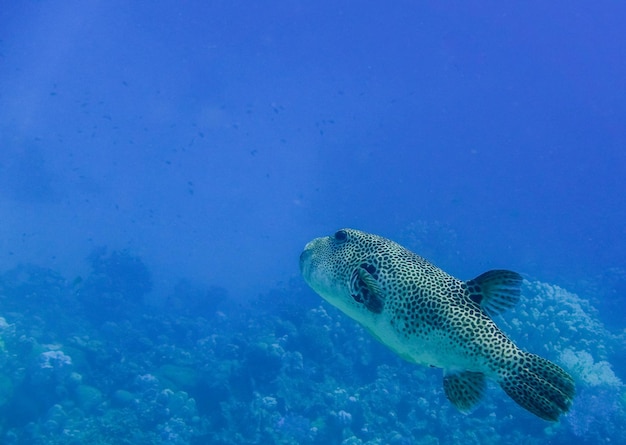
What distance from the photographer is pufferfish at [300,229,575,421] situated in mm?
2758

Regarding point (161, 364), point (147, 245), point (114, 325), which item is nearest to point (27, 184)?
point (147, 245)

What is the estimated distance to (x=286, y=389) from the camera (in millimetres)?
12797

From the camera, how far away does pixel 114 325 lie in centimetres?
2088

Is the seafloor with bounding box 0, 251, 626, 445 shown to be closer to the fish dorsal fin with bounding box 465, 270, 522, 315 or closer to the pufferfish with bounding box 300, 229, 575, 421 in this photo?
the pufferfish with bounding box 300, 229, 575, 421

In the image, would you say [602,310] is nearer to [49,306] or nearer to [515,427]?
[515,427]

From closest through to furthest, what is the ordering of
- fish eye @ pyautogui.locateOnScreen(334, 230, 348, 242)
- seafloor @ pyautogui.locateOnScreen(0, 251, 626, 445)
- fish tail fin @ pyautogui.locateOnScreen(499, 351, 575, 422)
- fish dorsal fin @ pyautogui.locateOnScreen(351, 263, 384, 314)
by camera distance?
fish tail fin @ pyautogui.locateOnScreen(499, 351, 575, 422) < fish dorsal fin @ pyautogui.locateOnScreen(351, 263, 384, 314) < fish eye @ pyautogui.locateOnScreen(334, 230, 348, 242) < seafloor @ pyautogui.locateOnScreen(0, 251, 626, 445)

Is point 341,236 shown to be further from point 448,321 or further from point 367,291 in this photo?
point 448,321

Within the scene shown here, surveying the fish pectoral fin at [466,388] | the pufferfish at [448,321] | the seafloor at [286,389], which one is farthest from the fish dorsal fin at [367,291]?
the seafloor at [286,389]

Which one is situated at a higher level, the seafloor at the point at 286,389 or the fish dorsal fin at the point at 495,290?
the seafloor at the point at 286,389

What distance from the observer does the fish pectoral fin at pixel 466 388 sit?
9.57ft

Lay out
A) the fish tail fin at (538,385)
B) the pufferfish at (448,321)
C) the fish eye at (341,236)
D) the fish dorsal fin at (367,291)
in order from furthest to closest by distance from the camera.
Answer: the fish eye at (341,236) → the fish dorsal fin at (367,291) → the pufferfish at (448,321) → the fish tail fin at (538,385)

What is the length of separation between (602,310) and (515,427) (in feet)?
66.7

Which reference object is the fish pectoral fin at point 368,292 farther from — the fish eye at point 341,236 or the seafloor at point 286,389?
the seafloor at point 286,389

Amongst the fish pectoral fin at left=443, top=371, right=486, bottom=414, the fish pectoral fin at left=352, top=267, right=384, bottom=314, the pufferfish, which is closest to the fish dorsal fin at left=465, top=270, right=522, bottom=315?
the pufferfish
